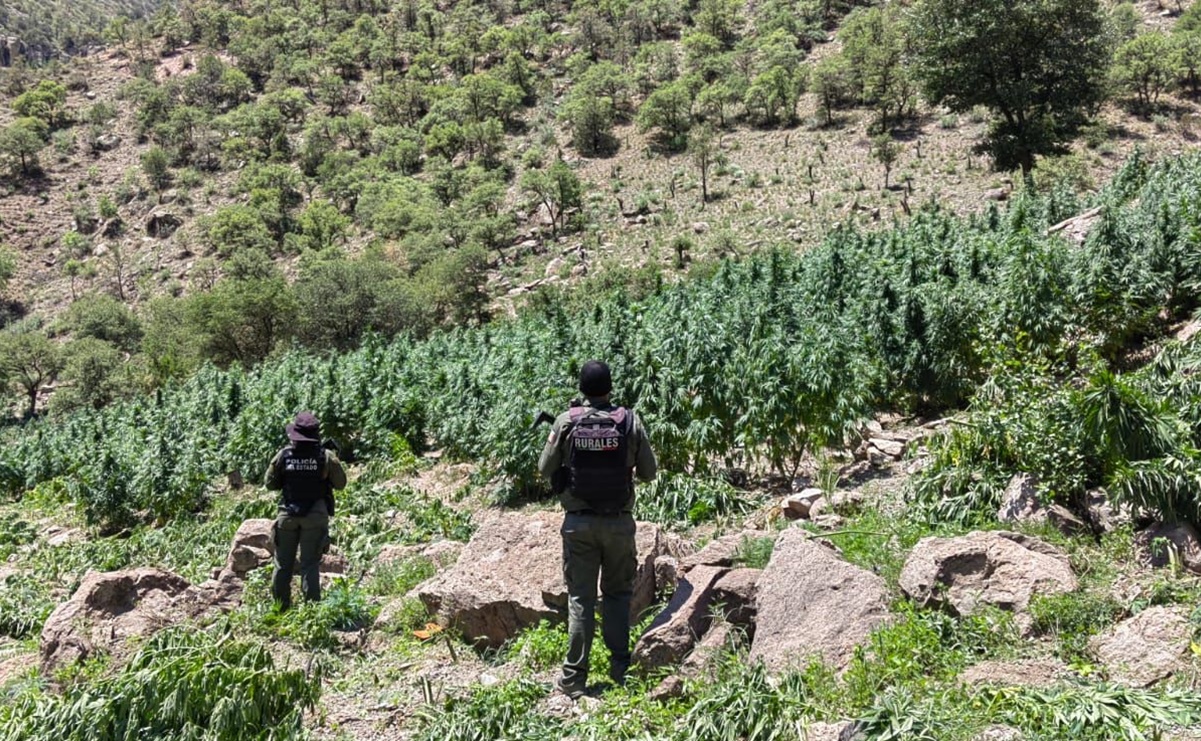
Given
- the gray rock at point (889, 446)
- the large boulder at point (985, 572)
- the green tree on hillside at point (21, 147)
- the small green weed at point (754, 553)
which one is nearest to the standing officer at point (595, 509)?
the small green weed at point (754, 553)

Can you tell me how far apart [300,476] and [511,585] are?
2.10m

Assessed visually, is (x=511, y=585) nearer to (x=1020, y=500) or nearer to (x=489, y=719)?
(x=489, y=719)

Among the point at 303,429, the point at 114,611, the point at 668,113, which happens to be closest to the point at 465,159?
the point at 668,113

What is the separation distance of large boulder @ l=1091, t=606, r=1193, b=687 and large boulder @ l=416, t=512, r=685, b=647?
2557 mm

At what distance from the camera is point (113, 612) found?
548cm

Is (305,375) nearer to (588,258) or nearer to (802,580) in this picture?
(802,580)

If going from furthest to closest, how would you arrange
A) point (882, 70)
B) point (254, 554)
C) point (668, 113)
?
point (668, 113) < point (882, 70) < point (254, 554)

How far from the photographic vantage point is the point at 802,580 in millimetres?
4387

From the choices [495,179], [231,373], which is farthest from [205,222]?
[231,373]

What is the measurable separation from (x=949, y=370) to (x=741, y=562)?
480 centimetres

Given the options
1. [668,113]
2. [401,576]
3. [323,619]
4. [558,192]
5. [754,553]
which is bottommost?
[558,192]

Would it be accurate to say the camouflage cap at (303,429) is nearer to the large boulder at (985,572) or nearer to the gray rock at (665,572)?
the gray rock at (665,572)

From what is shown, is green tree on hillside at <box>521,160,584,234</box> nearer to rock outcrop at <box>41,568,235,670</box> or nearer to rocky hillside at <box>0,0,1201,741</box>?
rocky hillside at <box>0,0,1201,741</box>

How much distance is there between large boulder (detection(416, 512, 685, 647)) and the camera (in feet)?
17.0
